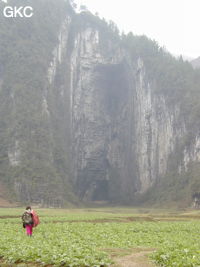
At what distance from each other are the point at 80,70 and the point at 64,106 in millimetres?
13135

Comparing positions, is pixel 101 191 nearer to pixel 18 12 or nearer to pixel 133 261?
pixel 18 12

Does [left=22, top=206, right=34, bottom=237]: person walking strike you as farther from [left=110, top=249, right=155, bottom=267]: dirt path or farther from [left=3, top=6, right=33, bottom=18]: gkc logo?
[left=3, top=6, right=33, bottom=18]: gkc logo

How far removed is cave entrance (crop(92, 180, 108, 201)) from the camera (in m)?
118

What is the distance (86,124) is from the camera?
122 metres

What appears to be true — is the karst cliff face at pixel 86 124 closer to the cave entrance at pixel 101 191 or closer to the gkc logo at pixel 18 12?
the cave entrance at pixel 101 191

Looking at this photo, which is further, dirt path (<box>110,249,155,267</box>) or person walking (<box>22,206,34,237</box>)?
person walking (<box>22,206,34,237</box>)

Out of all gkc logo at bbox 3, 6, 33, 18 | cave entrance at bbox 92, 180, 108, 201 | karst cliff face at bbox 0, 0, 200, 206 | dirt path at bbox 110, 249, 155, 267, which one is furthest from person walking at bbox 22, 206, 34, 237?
gkc logo at bbox 3, 6, 33, 18

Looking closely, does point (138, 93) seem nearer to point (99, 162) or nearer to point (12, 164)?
point (99, 162)

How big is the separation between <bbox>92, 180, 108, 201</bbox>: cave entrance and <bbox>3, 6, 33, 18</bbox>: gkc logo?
54214 millimetres

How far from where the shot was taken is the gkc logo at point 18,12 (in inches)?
4970

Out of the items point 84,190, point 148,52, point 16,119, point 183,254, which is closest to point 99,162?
point 84,190

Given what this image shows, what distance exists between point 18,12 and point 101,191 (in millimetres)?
60127

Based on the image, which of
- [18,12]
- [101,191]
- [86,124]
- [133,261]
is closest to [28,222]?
[133,261]

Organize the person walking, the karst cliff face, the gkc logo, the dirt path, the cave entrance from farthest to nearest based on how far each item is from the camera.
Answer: the gkc logo, the cave entrance, the karst cliff face, the person walking, the dirt path
